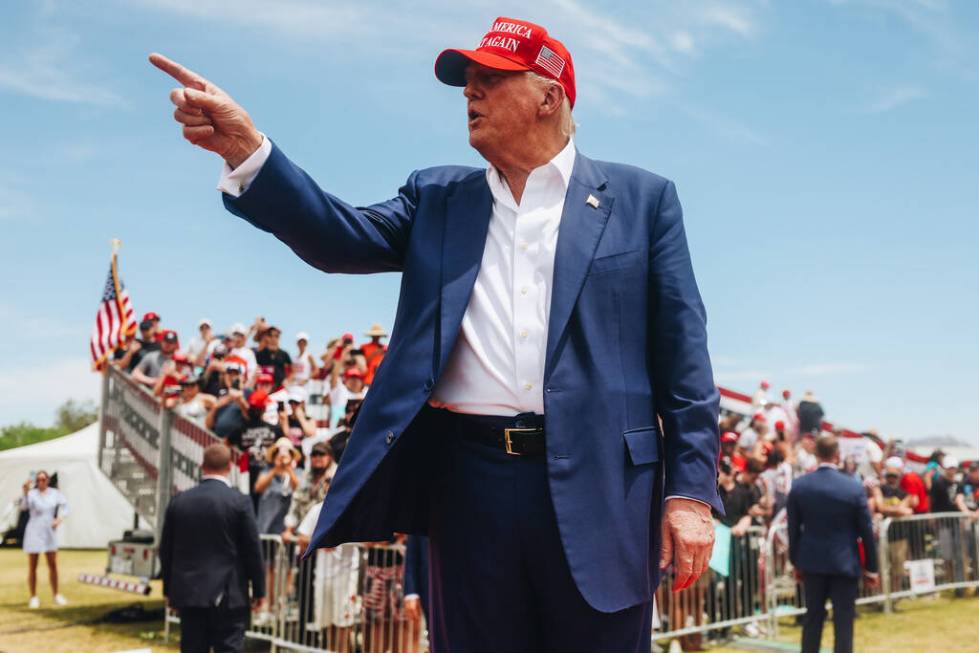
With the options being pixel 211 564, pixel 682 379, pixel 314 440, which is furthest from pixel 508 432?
pixel 314 440

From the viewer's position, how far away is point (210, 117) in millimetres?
2066

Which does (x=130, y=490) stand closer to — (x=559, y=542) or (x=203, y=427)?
(x=203, y=427)

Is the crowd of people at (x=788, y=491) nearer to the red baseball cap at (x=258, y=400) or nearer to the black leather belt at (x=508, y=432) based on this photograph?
the red baseball cap at (x=258, y=400)

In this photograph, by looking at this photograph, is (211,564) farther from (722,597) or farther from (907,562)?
(907,562)

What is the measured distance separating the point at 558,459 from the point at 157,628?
35.2 ft

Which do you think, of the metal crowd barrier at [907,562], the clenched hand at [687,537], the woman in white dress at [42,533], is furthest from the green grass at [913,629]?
the woman in white dress at [42,533]

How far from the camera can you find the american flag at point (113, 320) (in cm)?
1522

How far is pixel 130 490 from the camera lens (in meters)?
11.6

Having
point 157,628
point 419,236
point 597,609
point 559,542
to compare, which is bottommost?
point 157,628

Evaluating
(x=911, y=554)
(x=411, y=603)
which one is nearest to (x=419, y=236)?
(x=411, y=603)

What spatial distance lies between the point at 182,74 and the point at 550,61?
36.4 inches

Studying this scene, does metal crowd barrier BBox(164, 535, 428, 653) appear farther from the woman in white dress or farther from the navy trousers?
the woman in white dress

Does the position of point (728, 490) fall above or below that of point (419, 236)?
below

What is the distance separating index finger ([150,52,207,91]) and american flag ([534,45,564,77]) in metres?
0.84
